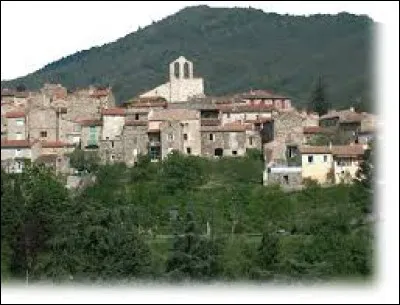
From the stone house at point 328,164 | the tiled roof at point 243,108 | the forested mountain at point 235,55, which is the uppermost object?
the forested mountain at point 235,55

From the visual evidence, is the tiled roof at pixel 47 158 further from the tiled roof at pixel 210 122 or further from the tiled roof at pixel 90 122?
the tiled roof at pixel 210 122

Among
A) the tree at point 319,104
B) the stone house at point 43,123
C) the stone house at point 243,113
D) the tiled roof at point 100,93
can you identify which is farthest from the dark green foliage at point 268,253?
the tree at point 319,104

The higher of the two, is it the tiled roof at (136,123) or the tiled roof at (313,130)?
the tiled roof at (136,123)

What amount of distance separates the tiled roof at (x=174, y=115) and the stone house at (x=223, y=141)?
0.22 meters

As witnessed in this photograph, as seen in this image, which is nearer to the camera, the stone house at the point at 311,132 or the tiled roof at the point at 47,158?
the tiled roof at the point at 47,158

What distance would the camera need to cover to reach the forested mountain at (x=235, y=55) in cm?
2353

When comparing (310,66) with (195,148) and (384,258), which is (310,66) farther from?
(384,258)

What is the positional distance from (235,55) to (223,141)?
68.9 ft

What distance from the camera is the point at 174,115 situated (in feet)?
37.6

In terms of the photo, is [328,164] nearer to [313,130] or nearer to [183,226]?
[313,130]

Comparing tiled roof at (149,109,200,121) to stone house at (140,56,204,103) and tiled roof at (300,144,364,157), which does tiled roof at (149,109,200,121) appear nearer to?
tiled roof at (300,144,364,157)

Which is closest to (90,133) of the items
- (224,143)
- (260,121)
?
(224,143)

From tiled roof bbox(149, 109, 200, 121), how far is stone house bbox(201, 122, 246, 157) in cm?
22

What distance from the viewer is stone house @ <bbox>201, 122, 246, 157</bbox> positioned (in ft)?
37.1
